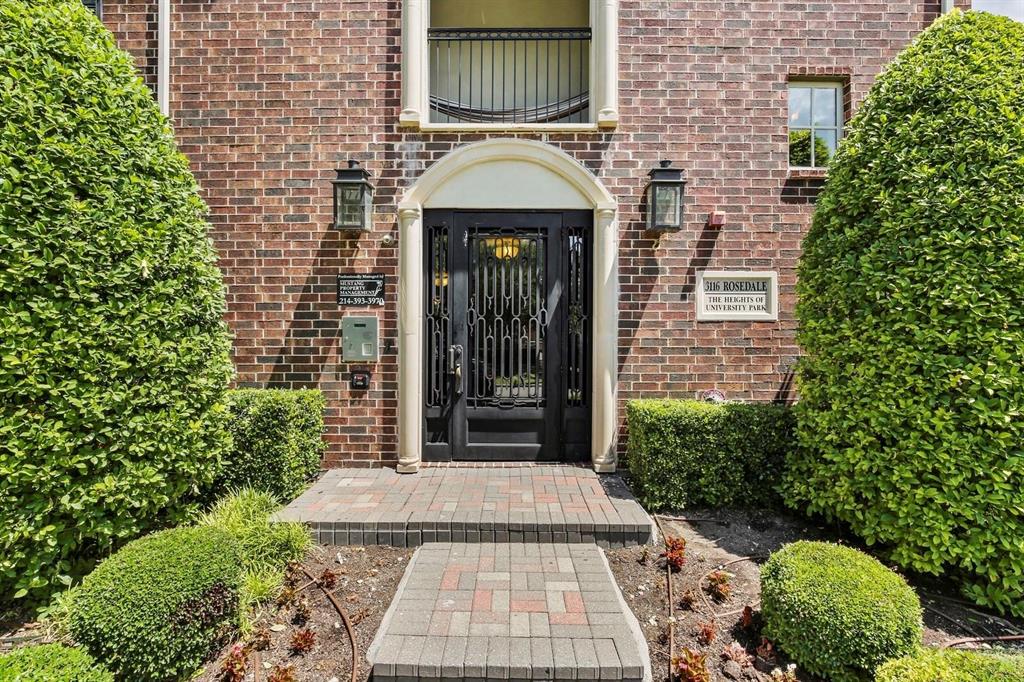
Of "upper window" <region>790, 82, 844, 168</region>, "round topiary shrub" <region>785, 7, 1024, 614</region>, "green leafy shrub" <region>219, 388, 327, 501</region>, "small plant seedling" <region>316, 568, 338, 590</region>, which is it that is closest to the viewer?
"round topiary shrub" <region>785, 7, 1024, 614</region>

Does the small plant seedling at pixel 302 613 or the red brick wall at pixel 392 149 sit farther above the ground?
the red brick wall at pixel 392 149

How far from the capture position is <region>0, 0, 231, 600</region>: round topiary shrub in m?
2.69

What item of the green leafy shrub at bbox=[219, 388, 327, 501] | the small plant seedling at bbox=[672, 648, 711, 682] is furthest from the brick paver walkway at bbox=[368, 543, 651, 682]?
the green leafy shrub at bbox=[219, 388, 327, 501]

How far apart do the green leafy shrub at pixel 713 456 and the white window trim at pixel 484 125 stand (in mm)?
3154

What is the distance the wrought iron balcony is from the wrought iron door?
141 cm

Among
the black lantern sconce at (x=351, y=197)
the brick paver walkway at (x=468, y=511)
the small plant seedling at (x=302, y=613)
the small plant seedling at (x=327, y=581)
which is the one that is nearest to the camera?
the small plant seedling at (x=302, y=613)

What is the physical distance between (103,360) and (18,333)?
1.33ft

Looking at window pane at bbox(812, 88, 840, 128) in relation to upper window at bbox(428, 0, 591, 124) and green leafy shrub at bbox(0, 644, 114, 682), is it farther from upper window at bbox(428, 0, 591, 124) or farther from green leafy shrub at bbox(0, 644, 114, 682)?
green leafy shrub at bbox(0, 644, 114, 682)

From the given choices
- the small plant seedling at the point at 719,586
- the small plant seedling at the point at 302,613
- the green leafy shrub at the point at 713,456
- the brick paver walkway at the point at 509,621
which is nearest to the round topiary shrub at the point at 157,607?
the small plant seedling at the point at 302,613

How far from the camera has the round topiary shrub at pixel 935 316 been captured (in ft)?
9.62

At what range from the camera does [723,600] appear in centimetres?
298

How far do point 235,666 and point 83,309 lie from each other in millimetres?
2282

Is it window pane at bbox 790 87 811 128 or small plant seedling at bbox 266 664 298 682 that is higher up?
window pane at bbox 790 87 811 128

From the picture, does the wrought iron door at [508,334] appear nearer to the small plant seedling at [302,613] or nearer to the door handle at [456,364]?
the door handle at [456,364]
